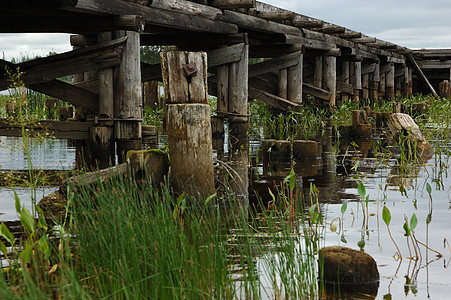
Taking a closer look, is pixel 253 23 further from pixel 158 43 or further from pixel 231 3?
pixel 158 43

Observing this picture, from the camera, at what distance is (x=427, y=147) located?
9328 millimetres

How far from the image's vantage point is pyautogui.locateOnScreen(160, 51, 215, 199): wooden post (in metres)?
5.34

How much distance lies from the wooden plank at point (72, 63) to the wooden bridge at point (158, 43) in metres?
0.01

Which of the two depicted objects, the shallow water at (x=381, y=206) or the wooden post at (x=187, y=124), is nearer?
the shallow water at (x=381, y=206)

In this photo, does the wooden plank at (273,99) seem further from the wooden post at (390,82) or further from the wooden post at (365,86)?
the wooden post at (390,82)

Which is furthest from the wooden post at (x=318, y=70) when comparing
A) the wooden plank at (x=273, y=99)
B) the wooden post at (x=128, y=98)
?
the wooden post at (x=128, y=98)

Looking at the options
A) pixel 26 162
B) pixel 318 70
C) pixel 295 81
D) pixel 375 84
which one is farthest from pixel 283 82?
pixel 375 84

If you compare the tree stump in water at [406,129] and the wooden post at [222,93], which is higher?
the wooden post at [222,93]

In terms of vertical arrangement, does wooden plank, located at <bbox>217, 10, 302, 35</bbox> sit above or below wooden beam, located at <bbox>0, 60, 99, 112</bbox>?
above

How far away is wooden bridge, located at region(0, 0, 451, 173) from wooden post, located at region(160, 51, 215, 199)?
2.31 m

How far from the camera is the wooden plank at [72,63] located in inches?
309

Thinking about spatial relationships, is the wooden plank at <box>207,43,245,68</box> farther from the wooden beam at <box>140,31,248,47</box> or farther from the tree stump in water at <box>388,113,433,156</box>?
→ the tree stump in water at <box>388,113,433,156</box>

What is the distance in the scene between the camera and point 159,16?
8672 mm

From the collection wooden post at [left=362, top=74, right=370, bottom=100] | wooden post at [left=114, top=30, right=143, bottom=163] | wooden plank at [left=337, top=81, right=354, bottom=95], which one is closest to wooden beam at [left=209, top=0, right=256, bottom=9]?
wooden post at [left=114, top=30, right=143, bottom=163]
